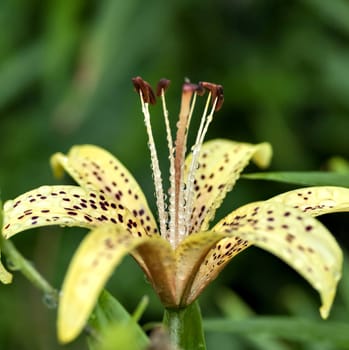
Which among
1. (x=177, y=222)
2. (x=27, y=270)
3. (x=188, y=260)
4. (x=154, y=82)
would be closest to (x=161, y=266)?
(x=188, y=260)

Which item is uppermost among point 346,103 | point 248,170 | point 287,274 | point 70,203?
point 70,203

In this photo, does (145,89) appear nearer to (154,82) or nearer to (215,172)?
(215,172)

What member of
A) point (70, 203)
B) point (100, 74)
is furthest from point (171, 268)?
point (100, 74)

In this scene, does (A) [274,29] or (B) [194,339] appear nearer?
(B) [194,339]

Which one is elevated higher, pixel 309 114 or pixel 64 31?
pixel 64 31

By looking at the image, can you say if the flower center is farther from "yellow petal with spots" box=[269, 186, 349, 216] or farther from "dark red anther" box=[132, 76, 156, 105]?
"yellow petal with spots" box=[269, 186, 349, 216]

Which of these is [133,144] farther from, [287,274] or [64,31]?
[287,274]
